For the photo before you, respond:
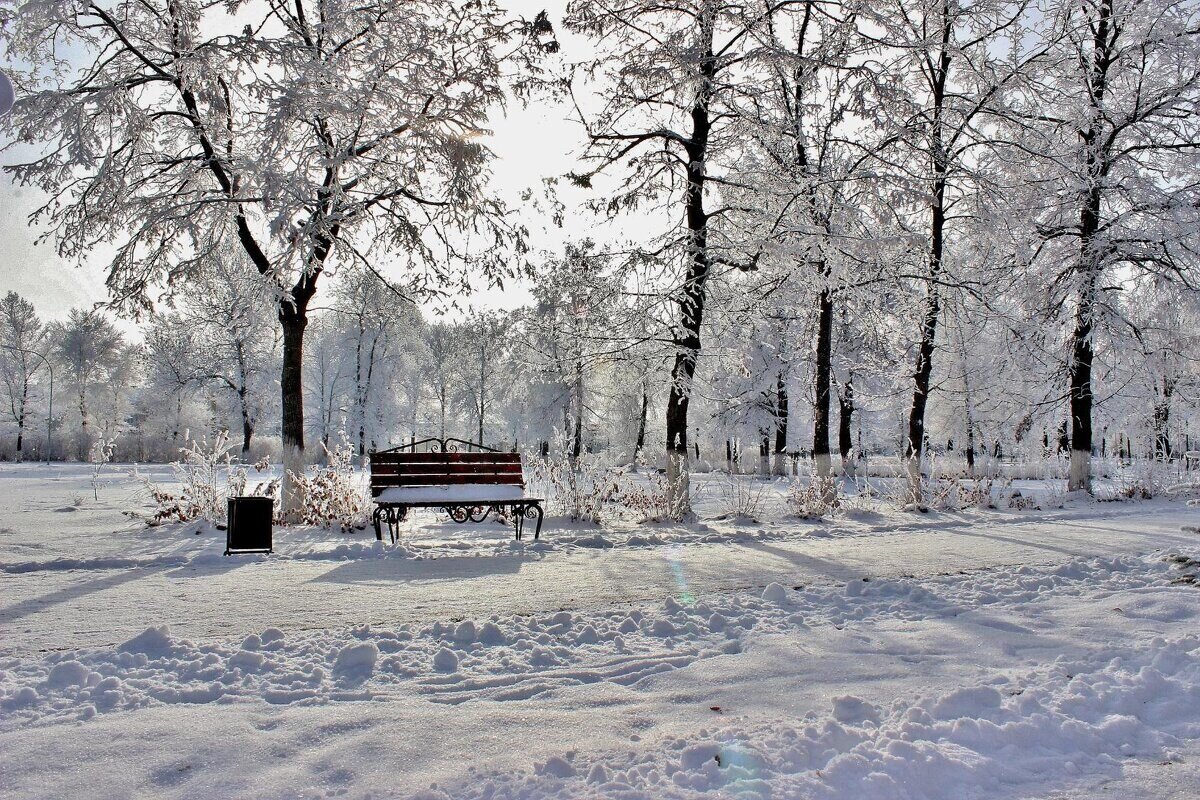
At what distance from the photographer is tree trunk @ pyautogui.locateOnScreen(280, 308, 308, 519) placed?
384 inches

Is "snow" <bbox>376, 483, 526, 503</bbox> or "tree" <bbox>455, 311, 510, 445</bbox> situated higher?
"tree" <bbox>455, 311, 510, 445</bbox>

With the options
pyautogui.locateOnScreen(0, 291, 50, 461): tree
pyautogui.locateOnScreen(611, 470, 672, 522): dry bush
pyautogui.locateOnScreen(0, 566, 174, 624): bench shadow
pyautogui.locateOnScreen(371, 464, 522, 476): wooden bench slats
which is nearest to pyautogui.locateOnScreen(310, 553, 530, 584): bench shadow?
pyautogui.locateOnScreen(0, 566, 174, 624): bench shadow

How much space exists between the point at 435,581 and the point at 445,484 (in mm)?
3203

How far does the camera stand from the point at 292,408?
10297 millimetres

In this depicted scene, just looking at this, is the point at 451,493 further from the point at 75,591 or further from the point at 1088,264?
the point at 1088,264

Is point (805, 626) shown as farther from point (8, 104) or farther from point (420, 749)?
point (8, 104)

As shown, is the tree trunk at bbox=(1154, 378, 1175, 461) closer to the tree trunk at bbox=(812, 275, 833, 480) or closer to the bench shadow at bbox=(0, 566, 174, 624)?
the tree trunk at bbox=(812, 275, 833, 480)

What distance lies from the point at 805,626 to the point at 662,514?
566 centimetres

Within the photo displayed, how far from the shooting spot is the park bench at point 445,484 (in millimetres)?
8102

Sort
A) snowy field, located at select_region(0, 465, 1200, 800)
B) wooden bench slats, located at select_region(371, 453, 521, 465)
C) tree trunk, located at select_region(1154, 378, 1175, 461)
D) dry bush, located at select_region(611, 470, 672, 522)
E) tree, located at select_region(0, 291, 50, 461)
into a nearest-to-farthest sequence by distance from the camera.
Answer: snowy field, located at select_region(0, 465, 1200, 800) → wooden bench slats, located at select_region(371, 453, 521, 465) → dry bush, located at select_region(611, 470, 672, 522) → tree trunk, located at select_region(1154, 378, 1175, 461) → tree, located at select_region(0, 291, 50, 461)

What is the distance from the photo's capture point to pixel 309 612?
15.2 ft

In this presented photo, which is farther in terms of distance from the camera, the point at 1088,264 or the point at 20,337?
the point at 20,337

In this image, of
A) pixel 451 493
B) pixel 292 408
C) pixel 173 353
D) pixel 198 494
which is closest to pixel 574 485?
pixel 451 493

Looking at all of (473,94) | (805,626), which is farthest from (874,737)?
(473,94)
